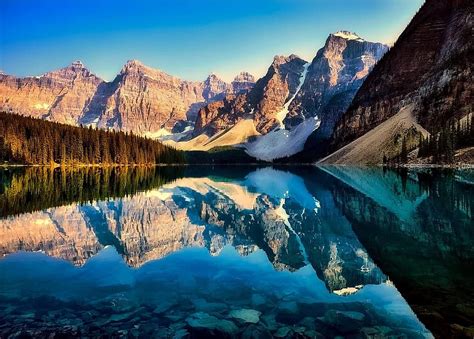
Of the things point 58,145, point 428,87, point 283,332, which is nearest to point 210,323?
point 283,332

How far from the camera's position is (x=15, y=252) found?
22812 millimetres

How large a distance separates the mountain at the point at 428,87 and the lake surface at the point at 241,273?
11644cm

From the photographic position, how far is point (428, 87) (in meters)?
163

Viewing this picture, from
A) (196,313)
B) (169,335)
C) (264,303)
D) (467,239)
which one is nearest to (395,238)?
(467,239)

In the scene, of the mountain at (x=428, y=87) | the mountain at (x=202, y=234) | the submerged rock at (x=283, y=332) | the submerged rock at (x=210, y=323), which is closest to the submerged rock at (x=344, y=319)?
the submerged rock at (x=283, y=332)

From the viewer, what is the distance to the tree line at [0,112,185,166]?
140525 mm

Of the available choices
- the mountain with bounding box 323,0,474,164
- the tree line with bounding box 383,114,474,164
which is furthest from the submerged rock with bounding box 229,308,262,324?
the mountain with bounding box 323,0,474,164

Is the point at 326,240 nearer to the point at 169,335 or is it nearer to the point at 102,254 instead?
Result: the point at 102,254

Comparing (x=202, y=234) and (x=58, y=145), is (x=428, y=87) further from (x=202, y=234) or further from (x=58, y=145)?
(x=202, y=234)

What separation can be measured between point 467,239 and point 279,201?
2780 cm

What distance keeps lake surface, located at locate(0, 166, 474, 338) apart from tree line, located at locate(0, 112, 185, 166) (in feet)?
380

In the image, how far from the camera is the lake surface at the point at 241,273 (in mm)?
12734

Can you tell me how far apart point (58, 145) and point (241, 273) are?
484 feet

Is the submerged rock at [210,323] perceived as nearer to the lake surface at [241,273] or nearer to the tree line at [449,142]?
the lake surface at [241,273]
